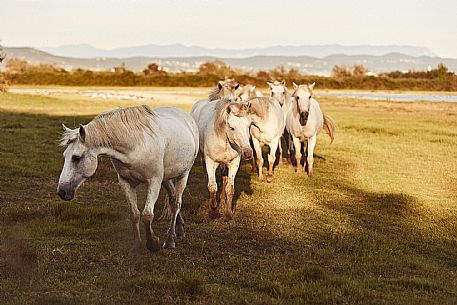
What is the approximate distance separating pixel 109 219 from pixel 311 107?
291 inches

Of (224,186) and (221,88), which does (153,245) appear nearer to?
(224,186)

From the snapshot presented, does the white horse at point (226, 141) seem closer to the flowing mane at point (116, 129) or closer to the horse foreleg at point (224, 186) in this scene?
the horse foreleg at point (224, 186)

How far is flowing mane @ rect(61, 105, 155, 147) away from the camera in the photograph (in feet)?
22.2

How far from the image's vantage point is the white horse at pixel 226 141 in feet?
30.4

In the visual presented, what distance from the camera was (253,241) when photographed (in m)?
8.34

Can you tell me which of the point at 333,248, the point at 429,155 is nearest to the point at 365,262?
the point at 333,248

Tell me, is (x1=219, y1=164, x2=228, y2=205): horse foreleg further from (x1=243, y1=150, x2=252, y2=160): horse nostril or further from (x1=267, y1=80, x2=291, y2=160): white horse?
(x1=267, y1=80, x2=291, y2=160): white horse

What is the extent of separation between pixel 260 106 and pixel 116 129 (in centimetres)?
676

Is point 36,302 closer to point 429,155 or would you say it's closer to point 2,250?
point 2,250

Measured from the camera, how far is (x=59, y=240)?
7848 mm

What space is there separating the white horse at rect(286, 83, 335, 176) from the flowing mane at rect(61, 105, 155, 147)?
7.52m

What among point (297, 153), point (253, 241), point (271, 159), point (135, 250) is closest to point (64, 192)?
point (135, 250)

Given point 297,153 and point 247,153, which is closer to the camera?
point 247,153

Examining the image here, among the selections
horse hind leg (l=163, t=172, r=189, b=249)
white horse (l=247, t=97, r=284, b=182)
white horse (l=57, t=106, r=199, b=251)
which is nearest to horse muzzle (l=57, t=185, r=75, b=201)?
white horse (l=57, t=106, r=199, b=251)
